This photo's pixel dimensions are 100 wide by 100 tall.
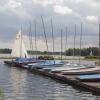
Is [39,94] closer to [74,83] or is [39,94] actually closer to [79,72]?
[74,83]

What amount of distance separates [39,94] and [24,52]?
61077mm

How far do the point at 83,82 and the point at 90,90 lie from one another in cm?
363

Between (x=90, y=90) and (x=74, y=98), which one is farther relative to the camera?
(x=90, y=90)

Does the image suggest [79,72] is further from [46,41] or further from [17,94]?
[46,41]

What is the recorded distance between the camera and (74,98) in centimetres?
3038

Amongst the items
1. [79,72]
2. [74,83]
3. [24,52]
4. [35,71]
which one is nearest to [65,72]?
[79,72]

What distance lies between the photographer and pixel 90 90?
33.2 meters

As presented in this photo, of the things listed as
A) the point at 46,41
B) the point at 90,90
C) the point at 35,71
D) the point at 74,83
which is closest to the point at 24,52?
the point at 46,41

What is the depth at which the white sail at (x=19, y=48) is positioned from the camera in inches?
3627

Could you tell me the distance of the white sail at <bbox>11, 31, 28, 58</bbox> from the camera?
302ft

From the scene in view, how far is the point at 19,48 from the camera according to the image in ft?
302

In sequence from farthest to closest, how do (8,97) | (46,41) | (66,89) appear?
1. (46,41)
2. (66,89)
3. (8,97)

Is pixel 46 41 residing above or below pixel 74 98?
above

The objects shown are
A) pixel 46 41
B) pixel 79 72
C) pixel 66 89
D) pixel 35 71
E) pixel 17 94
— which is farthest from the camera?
pixel 46 41
